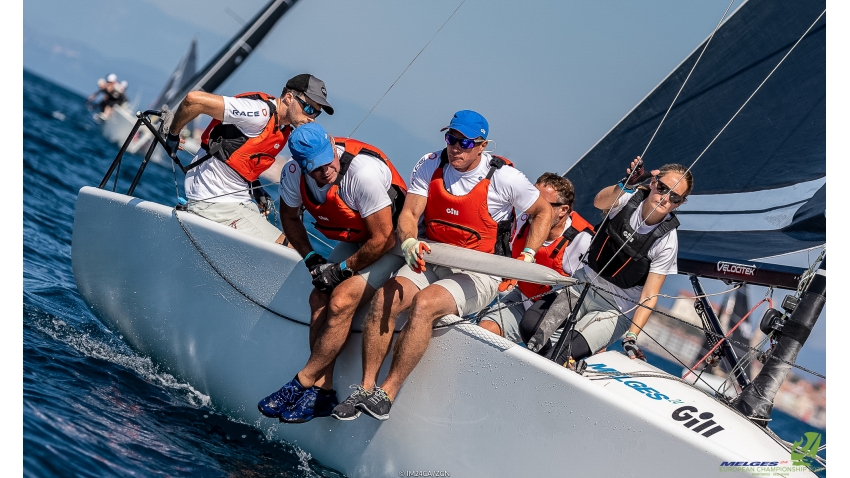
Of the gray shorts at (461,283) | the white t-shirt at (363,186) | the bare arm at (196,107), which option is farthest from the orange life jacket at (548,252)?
the bare arm at (196,107)

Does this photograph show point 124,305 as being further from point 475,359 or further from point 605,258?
point 605,258

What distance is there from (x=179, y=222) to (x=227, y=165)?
377 mm

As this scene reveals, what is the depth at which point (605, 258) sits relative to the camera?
3539 mm

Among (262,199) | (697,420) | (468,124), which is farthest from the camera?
(262,199)

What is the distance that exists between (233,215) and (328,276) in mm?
1154

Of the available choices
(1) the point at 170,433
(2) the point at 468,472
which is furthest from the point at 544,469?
(1) the point at 170,433

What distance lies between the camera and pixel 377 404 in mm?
2986

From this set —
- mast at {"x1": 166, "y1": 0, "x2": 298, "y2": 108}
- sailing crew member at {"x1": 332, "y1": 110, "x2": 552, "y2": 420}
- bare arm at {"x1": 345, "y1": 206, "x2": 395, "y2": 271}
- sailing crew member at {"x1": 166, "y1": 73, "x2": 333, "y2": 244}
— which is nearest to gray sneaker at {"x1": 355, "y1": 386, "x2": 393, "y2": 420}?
sailing crew member at {"x1": 332, "y1": 110, "x2": 552, "y2": 420}

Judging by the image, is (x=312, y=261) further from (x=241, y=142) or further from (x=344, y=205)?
(x=241, y=142)

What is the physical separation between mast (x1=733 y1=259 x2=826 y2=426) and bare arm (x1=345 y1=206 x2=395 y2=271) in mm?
1524

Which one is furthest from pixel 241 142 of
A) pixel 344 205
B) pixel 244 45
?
pixel 244 45

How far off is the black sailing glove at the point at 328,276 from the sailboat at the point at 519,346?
190mm

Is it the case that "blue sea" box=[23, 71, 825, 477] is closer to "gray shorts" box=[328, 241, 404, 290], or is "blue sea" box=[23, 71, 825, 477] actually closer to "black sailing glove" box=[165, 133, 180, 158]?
"gray shorts" box=[328, 241, 404, 290]

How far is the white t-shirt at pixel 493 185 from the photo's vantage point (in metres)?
3.19
